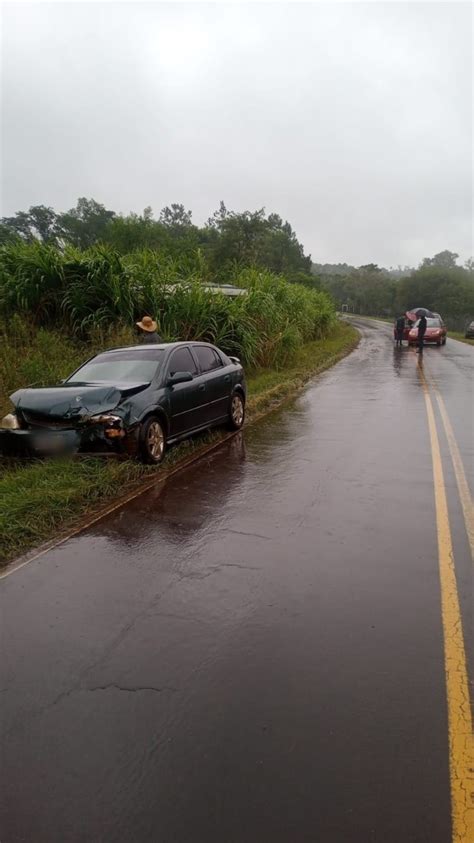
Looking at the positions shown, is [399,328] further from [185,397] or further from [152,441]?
[152,441]

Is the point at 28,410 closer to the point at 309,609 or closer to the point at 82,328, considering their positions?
the point at 309,609

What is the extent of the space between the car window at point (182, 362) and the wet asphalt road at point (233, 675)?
95.1 inches

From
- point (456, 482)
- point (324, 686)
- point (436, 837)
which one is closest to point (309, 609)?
point (324, 686)

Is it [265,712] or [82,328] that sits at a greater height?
[82,328]

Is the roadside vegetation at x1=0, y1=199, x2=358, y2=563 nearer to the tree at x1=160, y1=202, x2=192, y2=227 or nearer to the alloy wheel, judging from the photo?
the alloy wheel

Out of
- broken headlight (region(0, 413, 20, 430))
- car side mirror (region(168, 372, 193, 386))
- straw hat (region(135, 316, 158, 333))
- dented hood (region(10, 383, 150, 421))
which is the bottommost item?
broken headlight (region(0, 413, 20, 430))

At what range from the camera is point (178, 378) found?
297 inches

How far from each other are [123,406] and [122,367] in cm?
129

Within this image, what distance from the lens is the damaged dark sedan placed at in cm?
653

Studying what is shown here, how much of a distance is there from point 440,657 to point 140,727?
5.56ft

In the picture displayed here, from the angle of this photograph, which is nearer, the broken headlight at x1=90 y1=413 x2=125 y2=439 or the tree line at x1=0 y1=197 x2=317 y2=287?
the broken headlight at x1=90 y1=413 x2=125 y2=439

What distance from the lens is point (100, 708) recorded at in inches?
111

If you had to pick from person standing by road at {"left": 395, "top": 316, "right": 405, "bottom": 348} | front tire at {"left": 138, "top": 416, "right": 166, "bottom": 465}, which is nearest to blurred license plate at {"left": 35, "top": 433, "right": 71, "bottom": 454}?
front tire at {"left": 138, "top": 416, "right": 166, "bottom": 465}

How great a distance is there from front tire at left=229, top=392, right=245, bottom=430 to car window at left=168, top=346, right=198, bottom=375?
46.3 inches
